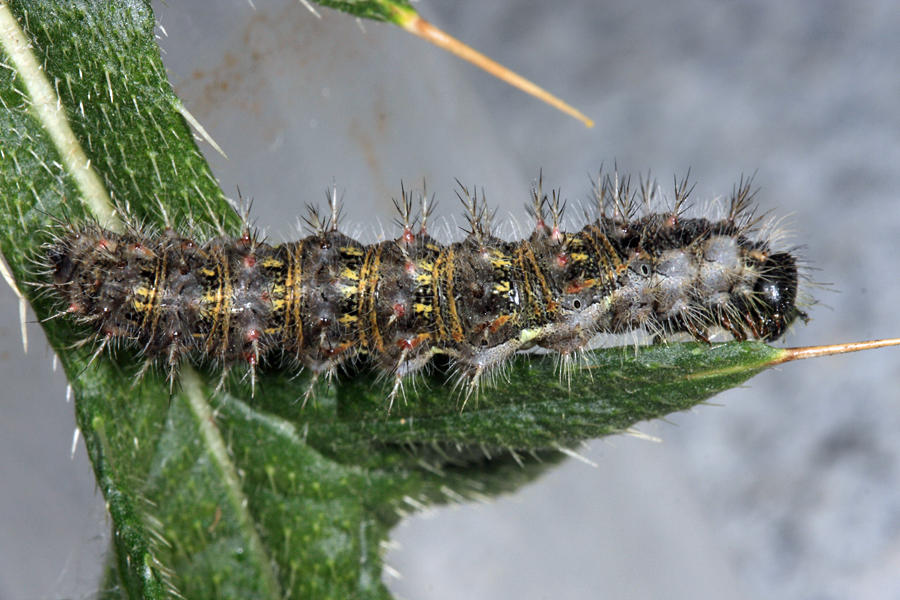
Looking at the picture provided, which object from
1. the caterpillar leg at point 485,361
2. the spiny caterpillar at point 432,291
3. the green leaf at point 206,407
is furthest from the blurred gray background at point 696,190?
the caterpillar leg at point 485,361

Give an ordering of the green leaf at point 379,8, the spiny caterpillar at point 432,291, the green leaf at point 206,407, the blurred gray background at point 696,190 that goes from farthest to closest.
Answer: the blurred gray background at point 696,190 → the spiny caterpillar at point 432,291 → the green leaf at point 206,407 → the green leaf at point 379,8

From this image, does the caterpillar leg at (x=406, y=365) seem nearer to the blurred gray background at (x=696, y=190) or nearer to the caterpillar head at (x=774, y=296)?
the caterpillar head at (x=774, y=296)

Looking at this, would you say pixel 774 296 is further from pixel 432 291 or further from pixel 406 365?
pixel 406 365

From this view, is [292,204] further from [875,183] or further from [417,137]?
[875,183]

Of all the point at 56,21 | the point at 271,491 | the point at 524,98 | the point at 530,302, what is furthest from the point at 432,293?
the point at 524,98

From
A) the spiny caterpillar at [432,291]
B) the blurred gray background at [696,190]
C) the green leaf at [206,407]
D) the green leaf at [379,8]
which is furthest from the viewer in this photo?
the blurred gray background at [696,190]

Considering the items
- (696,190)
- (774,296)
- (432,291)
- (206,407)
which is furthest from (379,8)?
(696,190)

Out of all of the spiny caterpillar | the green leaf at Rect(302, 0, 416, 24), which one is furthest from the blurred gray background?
the green leaf at Rect(302, 0, 416, 24)
